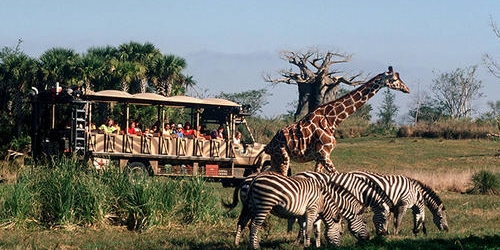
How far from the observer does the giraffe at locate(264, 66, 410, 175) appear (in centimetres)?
1911

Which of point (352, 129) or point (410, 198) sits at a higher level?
point (352, 129)

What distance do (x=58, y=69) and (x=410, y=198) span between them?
2515 cm

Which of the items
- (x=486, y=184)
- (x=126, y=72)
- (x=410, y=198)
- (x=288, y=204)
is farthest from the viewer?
(x=126, y=72)

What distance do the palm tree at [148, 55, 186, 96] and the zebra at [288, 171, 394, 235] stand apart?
24.4 meters

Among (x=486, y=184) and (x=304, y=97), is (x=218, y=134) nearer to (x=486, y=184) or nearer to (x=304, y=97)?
(x=486, y=184)

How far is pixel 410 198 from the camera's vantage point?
1467 cm

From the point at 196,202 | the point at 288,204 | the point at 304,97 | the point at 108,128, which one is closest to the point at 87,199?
the point at 196,202

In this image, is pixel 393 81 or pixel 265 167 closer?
pixel 393 81

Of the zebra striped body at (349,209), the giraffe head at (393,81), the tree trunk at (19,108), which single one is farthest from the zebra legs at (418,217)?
the tree trunk at (19,108)

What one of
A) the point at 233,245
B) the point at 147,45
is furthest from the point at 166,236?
the point at 147,45

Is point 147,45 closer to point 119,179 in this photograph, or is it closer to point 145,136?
point 145,136

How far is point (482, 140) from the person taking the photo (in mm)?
45844

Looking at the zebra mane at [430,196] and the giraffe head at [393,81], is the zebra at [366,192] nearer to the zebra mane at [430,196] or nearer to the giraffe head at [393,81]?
the zebra mane at [430,196]

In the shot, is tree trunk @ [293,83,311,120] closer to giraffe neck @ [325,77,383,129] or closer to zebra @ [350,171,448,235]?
giraffe neck @ [325,77,383,129]
